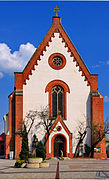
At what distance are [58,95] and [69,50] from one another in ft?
23.8

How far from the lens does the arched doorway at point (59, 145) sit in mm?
45222

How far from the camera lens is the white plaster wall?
46156mm

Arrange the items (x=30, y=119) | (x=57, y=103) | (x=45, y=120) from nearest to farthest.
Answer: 1. (x=30, y=119)
2. (x=45, y=120)
3. (x=57, y=103)

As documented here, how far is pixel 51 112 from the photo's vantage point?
46.7 metres

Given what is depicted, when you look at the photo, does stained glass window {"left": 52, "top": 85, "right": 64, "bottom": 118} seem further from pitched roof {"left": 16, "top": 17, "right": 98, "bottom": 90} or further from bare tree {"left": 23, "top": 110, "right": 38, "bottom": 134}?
pitched roof {"left": 16, "top": 17, "right": 98, "bottom": 90}

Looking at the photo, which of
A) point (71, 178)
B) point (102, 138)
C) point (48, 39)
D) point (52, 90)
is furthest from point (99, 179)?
point (48, 39)

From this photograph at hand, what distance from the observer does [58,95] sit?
4709 cm

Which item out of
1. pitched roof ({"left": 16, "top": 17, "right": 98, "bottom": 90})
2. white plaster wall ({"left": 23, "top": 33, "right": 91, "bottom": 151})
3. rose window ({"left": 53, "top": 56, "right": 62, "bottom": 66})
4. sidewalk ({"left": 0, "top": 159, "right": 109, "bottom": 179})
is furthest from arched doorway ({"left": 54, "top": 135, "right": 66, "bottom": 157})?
sidewalk ({"left": 0, "top": 159, "right": 109, "bottom": 179})

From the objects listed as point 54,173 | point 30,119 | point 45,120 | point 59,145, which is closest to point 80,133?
point 59,145

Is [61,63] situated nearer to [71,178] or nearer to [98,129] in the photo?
[98,129]

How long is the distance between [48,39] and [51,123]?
13.0 m

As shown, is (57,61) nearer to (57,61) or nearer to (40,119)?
(57,61)

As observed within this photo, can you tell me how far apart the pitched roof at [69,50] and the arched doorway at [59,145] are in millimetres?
9026

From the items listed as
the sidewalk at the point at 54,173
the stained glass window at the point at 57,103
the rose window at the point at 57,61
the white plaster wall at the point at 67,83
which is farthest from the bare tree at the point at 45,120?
the sidewalk at the point at 54,173
